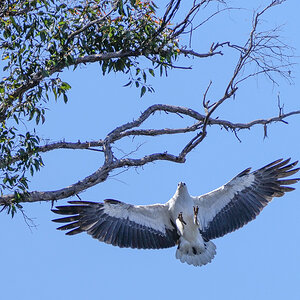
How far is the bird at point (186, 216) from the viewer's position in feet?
28.5

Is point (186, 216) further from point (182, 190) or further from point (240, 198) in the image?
point (240, 198)

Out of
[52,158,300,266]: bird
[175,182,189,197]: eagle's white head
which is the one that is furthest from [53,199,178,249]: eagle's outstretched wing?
[175,182,189,197]: eagle's white head

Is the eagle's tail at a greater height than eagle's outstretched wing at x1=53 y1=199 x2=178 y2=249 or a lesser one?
lesser

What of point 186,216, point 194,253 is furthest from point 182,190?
point 194,253

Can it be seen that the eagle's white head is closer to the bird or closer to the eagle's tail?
the bird

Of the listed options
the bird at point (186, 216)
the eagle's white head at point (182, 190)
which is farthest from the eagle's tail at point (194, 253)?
the eagle's white head at point (182, 190)

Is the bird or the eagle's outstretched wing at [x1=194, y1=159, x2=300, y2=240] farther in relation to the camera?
the eagle's outstretched wing at [x1=194, y1=159, x2=300, y2=240]

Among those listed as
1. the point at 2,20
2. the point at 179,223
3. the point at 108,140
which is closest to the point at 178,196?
the point at 179,223

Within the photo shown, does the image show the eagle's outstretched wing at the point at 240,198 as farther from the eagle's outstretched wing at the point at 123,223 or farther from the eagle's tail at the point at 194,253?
the eagle's outstretched wing at the point at 123,223

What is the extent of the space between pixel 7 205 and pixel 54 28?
2.28 m

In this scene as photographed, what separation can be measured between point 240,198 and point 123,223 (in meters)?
1.86

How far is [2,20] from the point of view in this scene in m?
7.57

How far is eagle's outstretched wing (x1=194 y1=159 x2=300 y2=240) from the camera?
914 centimetres

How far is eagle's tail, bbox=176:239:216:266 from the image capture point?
8750mm
